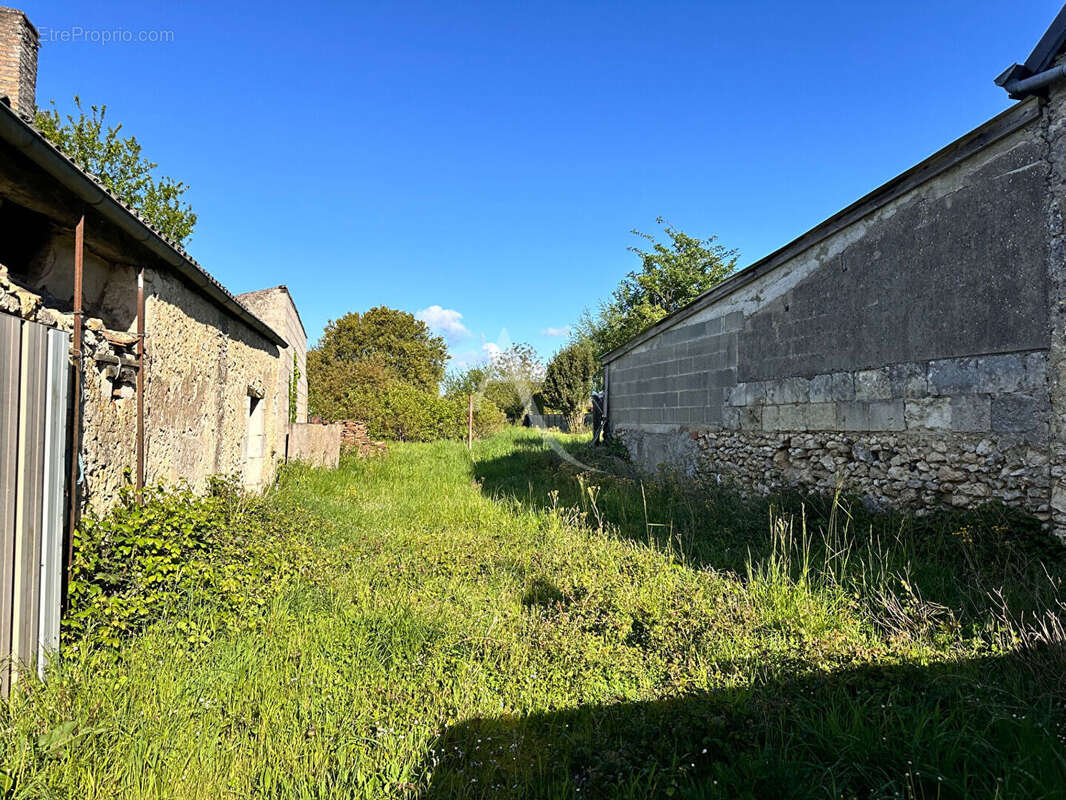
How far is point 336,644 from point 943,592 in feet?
13.8

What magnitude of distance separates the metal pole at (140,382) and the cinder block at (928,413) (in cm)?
673

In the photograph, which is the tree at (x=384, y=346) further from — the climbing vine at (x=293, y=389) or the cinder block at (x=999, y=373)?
the cinder block at (x=999, y=373)

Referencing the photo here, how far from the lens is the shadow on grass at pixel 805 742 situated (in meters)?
2.24

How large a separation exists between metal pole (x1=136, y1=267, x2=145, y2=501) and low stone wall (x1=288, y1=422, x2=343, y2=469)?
699 cm

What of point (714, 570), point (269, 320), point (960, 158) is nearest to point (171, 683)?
point (714, 570)

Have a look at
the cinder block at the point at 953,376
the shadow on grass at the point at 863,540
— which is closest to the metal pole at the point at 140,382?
the shadow on grass at the point at 863,540

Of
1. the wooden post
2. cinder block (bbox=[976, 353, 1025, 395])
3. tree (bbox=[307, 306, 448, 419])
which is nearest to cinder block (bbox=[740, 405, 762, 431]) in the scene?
cinder block (bbox=[976, 353, 1025, 395])

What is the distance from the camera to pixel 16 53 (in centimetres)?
527

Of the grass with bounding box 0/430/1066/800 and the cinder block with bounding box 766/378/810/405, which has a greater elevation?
the cinder block with bounding box 766/378/810/405

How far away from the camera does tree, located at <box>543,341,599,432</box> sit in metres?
27.0

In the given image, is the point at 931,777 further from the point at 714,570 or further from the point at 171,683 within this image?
the point at 171,683

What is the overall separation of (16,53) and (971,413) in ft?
30.9

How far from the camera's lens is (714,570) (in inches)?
185

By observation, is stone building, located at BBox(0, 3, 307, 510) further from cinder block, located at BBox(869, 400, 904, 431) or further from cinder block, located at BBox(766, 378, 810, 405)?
cinder block, located at BBox(869, 400, 904, 431)
